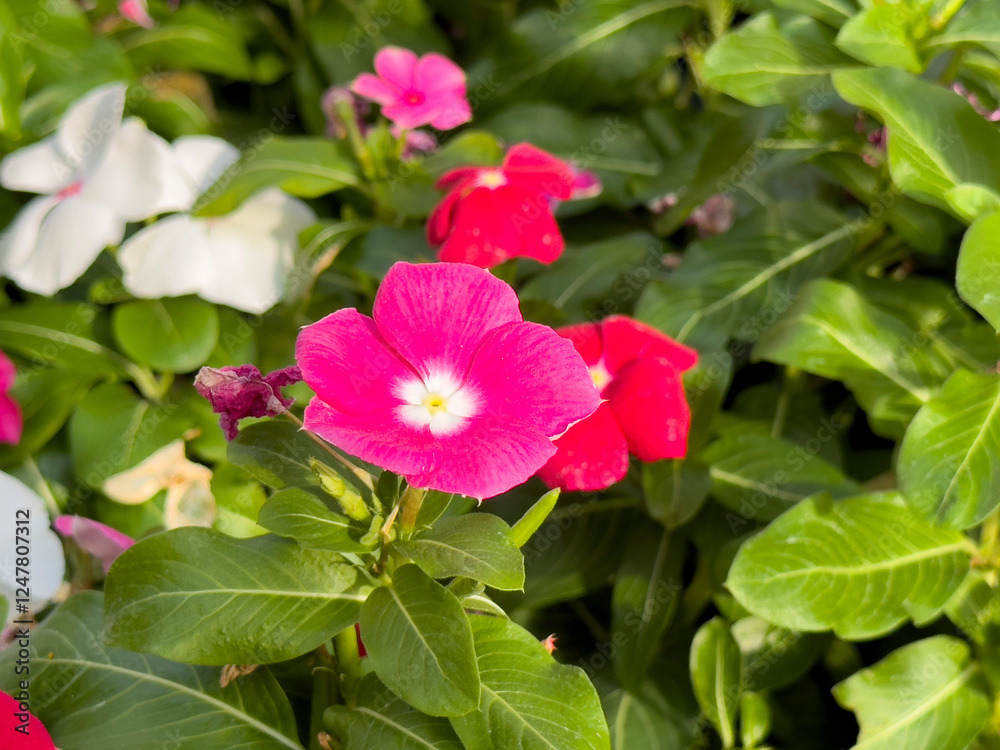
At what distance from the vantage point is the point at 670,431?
0.69 metres

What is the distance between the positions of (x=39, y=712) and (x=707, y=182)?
77 cm

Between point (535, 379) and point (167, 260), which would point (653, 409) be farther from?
point (167, 260)

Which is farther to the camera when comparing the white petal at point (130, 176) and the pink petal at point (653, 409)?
the white petal at point (130, 176)

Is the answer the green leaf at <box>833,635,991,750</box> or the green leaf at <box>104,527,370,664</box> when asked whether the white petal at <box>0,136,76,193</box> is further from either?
the green leaf at <box>833,635,991,750</box>

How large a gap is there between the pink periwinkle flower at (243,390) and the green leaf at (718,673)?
44 centimetres

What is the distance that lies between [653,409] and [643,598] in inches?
8.9

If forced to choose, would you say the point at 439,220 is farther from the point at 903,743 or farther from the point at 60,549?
the point at 903,743

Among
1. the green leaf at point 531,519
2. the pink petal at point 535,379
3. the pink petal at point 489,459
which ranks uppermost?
the pink petal at point 535,379

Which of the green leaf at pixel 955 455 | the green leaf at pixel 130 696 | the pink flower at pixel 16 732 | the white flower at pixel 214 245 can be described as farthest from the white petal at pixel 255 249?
the green leaf at pixel 955 455

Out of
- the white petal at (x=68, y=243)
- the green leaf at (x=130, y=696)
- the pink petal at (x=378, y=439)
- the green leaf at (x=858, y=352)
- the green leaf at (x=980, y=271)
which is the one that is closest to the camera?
the pink petal at (x=378, y=439)

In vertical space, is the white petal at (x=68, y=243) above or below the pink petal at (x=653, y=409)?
below

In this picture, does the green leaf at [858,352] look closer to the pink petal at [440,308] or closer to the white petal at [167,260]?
the pink petal at [440,308]

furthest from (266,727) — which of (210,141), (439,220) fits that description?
(210,141)

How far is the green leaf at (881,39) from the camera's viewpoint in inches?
31.4
